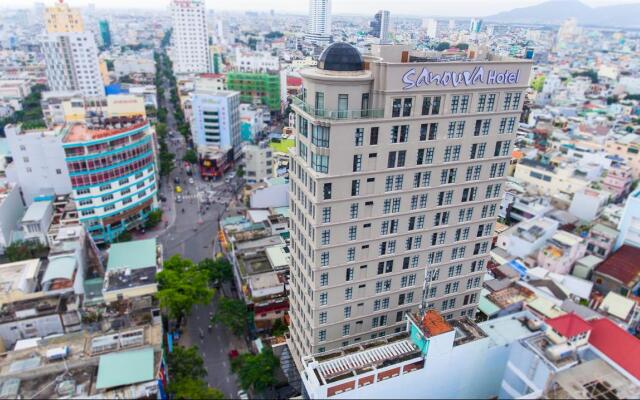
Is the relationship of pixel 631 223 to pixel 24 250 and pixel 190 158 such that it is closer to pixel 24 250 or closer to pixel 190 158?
pixel 190 158

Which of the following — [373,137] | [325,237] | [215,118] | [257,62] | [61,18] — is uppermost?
[61,18]

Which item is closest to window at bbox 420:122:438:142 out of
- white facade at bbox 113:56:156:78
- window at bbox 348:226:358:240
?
window at bbox 348:226:358:240

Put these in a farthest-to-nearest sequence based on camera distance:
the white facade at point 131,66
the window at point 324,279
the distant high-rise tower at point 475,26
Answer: the white facade at point 131,66 → the distant high-rise tower at point 475,26 → the window at point 324,279

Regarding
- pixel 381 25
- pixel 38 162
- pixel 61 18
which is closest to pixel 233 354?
pixel 381 25

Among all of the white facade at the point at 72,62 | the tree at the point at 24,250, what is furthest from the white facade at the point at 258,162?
the white facade at the point at 72,62

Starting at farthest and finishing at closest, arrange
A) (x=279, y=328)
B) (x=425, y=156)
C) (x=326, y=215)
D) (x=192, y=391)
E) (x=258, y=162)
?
(x=258, y=162), (x=279, y=328), (x=192, y=391), (x=425, y=156), (x=326, y=215)

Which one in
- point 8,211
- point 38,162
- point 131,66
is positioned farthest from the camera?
point 131,66

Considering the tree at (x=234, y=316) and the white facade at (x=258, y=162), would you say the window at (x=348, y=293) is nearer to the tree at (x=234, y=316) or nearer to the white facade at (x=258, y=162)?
the tree at (x=234, y=316)
